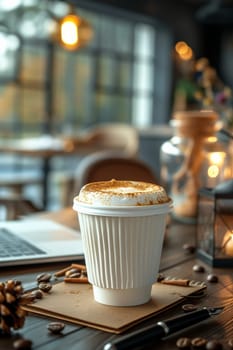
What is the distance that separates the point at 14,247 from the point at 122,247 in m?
0.39

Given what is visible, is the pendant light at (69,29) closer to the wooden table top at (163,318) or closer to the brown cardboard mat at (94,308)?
the wooden table top at (163,318)

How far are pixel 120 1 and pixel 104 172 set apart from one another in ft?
15.8

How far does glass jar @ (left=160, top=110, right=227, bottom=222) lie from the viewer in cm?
154

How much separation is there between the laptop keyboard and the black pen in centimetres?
39

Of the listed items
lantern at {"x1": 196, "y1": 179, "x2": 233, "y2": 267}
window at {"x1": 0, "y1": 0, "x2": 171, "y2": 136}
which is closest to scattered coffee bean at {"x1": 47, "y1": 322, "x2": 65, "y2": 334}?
lantern at {"x1": 196, "y1": 179, "x2": 233, "y2": 267}

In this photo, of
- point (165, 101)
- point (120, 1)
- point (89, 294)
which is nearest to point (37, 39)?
point (120, 1)

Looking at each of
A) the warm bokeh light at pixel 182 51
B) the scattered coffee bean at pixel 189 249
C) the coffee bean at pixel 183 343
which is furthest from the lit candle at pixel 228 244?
the warm bokeh light at pixel 182 51

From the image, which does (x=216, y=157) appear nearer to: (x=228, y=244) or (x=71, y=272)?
(x=228, y=244)

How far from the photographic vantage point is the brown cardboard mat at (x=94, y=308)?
0.69 metres

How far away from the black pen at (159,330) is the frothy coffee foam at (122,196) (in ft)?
0.47

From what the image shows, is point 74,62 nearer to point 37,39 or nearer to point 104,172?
point 37,39

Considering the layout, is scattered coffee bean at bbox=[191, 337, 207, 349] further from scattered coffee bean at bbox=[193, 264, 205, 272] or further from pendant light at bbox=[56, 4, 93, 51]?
pendant light at bbox=[56, 4, 93, 51]

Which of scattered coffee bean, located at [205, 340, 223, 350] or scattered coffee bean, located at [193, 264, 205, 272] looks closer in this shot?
scattered coffee bean, located at [205, 340, 223, 350]

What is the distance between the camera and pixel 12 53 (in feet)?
19.0
